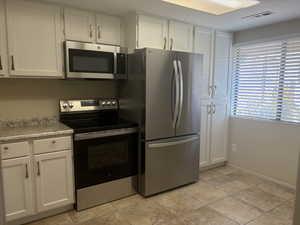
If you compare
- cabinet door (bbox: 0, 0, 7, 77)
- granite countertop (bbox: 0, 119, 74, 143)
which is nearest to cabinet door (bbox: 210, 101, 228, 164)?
granite countertop (bbox: 0, 119, 74, 143)

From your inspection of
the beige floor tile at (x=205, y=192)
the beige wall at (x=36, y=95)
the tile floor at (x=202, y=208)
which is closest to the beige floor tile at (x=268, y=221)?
the tile floor at (x=202, y=208)

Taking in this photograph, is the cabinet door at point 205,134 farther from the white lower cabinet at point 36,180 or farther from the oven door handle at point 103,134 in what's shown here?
the white lower cabinet at point 36,180

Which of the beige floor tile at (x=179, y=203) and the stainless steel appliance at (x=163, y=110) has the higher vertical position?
the stainless steel appliance at (x=163, y=110)

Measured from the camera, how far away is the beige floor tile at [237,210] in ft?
7.55

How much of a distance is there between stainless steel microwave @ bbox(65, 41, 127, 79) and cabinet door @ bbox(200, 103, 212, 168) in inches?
54.5

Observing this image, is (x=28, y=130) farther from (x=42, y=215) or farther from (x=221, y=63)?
(x=221, y=63)

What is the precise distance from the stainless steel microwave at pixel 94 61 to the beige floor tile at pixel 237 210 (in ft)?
6.33

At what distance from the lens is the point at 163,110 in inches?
102

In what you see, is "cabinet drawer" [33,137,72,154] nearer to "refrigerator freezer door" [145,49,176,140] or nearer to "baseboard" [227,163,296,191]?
"refrigerator freezer door" [145,49,176,140]

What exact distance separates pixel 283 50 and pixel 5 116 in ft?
11.8

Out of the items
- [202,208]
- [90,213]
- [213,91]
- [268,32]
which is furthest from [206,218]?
[268,32]

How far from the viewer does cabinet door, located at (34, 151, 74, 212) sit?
2.16 m

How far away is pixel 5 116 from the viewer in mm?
2428

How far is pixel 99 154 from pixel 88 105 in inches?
28.4
